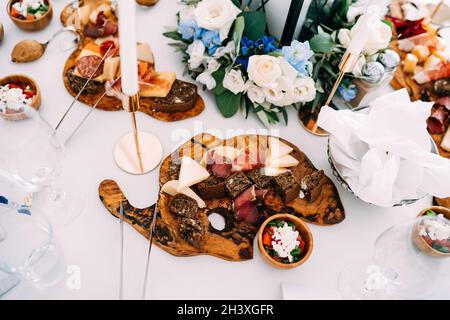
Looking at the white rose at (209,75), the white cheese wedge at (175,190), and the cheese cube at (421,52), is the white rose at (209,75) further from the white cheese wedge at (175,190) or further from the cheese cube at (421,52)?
the cheese cube at (421,52)

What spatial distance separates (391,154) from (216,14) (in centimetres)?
43

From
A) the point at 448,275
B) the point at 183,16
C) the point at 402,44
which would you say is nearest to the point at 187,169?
the point at 183,16

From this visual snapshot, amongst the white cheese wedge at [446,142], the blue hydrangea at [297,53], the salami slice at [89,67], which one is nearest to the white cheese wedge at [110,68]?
the salami slice at [89,67]

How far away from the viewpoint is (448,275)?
76cm

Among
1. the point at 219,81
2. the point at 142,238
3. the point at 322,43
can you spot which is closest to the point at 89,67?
the point at 219,81

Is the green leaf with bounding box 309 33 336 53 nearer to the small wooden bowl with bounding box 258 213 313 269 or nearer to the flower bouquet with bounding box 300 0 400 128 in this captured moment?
the flower bouquet with bounding box 300 0 400 128

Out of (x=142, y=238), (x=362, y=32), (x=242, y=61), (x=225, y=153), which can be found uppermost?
(x=362, y=32)

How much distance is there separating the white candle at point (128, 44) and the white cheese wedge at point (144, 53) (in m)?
0.31

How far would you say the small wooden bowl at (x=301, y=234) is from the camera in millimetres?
713

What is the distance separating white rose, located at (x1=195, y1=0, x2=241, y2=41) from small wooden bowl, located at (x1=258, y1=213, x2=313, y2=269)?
0.38m

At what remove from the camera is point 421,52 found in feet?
3.27

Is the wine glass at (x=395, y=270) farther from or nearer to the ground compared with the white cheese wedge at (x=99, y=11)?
nearer to the ground

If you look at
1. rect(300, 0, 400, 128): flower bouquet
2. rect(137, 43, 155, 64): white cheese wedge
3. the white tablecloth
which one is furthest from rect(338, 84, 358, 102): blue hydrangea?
rect(137, 43, 155, 64): white cheese wedge

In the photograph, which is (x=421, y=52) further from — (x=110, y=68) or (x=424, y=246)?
(x=110, y=68)
